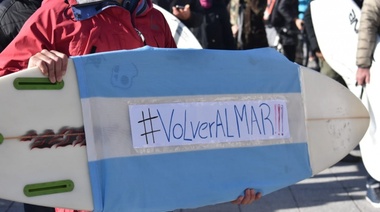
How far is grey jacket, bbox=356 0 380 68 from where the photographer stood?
13.5 feet

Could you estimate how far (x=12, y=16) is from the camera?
288 cm

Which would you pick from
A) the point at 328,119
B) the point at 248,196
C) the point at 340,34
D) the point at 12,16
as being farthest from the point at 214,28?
→ the point at 248,196

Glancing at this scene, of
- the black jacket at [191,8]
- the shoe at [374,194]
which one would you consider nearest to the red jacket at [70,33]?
the black jacket at [191,8]

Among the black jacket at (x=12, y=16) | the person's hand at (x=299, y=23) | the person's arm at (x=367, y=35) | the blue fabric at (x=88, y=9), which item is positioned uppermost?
the blue fabric at (x=88, y=9)

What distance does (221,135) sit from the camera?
2.38 metres

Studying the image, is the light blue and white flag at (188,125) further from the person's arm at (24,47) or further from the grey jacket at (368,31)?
the grey jacket at (368,31)

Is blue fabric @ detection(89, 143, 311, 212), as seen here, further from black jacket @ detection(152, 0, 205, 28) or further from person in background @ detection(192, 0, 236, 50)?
person in background @ detection(192, 0, 236, 50)

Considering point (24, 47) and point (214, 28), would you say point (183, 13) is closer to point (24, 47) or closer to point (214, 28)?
point (214, 28)

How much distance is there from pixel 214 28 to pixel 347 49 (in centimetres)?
128

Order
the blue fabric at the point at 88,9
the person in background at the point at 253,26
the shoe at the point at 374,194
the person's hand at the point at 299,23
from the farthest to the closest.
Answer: the person's hand at the point at 299,23, the person in background at the point at 253,26, the shoe at the point at 374,194, the blue fabric at the point at 88,9

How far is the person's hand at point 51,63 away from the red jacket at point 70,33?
51mm

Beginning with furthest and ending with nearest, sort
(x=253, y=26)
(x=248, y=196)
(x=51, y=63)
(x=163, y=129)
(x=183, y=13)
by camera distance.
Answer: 1. (x=253, y=26)
2. (x=183, y=13)
3. (x=248, y=196)
4. (x=163, y=129)
5. (x=51, y=63)

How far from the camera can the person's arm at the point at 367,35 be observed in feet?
13.5

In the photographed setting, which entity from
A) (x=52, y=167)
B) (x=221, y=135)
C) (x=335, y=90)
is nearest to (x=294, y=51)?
(x=335, y=90)
